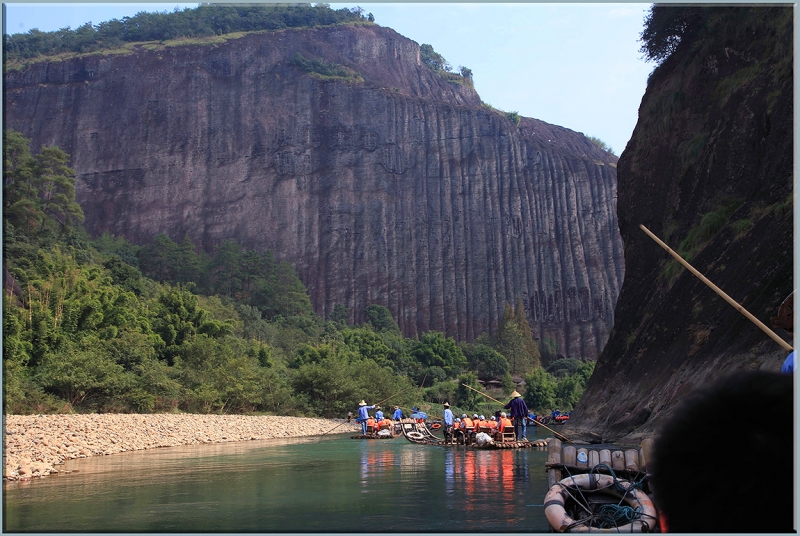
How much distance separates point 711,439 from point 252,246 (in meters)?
94.8

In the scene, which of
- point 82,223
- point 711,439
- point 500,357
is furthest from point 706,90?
point 82,223

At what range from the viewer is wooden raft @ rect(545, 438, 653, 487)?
776 cm

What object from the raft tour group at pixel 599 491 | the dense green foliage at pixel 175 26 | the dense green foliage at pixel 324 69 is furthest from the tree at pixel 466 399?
the dense green foliage at pixel 175 26

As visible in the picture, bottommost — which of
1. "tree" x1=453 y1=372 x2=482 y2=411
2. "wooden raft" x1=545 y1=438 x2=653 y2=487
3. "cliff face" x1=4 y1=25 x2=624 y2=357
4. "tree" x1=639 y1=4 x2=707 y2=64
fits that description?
"wooden raft" x1=545 y1=438 x2=653 y2=487

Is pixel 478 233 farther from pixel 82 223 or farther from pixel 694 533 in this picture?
pixel 694 533

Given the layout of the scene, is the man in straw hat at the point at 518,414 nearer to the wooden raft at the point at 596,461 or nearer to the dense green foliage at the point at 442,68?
the wooden raft at the point at 596,461

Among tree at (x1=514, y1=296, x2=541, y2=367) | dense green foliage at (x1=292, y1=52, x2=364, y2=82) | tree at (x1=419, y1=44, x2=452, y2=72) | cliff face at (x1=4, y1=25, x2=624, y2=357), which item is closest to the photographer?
tree at (x1=514, y1=296, x2=541, y2=367)

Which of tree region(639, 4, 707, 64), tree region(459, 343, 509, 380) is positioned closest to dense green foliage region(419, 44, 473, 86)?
tree region(459, 343, 509, 380)

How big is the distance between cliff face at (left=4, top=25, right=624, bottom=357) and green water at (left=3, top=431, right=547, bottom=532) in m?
76.4

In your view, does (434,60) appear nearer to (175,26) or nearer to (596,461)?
(175,26)

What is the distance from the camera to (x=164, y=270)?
8912cm

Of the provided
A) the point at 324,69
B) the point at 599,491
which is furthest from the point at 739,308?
the point at 324,69

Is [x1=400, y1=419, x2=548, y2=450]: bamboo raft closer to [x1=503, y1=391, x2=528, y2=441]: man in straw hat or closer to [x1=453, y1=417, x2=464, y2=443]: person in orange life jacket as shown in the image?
[x1=453, y1=417, x2=464, y2=443]: person in orange life jacket

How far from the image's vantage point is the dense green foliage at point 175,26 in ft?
354
